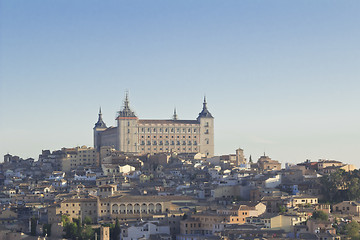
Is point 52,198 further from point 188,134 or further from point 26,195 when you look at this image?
point 188,134

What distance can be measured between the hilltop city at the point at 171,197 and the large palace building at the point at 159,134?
3905 millimetres

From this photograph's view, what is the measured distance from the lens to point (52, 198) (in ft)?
212

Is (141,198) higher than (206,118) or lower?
lower

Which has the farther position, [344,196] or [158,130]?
[158,130]

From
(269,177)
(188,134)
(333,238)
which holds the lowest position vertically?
(333,238)

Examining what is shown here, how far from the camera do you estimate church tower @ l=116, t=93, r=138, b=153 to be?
90.8 m

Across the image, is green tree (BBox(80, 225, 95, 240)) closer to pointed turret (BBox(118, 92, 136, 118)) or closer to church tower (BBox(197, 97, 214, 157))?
pointed turret (BBox(118, 92, 136, 118))

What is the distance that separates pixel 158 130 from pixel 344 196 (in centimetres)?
3637

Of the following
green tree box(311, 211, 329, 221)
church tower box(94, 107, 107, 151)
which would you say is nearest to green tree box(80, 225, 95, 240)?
green tree box(311, 211, 329, 221)

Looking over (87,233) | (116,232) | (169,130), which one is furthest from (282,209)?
(169,130)

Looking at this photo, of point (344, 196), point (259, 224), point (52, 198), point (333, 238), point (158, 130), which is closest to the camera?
point (333, 238)

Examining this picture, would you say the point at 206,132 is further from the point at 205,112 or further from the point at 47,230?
the point at 47,230

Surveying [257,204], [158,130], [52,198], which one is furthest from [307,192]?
[158,130]

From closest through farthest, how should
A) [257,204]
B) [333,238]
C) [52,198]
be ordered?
[333,238] → [257,204] → [52,198]
